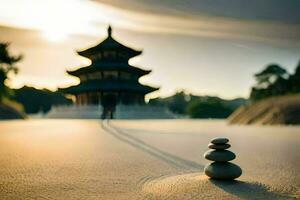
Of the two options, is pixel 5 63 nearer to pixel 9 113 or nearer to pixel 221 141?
pixel 9 113

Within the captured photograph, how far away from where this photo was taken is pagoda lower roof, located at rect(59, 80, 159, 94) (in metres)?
49.0

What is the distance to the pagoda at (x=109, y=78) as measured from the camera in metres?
50.0

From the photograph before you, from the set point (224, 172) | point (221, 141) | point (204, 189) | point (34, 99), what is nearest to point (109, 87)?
point (34, 99)

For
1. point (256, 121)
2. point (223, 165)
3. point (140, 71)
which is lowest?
point (223, 165)

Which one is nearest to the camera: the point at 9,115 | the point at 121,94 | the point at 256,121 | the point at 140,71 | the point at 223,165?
the point at 223,165

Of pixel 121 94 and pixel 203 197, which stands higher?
pixel 121 94

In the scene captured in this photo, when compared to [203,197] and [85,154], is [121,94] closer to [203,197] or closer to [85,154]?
[85,154]

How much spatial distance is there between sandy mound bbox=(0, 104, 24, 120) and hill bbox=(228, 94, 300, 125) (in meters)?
28.7

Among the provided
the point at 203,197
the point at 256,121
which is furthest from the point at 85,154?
the point at 256,121

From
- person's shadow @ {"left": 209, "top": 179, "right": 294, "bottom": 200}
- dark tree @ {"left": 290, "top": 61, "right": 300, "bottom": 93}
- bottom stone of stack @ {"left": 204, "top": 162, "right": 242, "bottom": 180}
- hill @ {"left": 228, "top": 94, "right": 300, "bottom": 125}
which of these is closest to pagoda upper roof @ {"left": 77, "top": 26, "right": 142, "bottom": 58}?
hill @ {"left": 228, "top": 94, "right": 300, "bottom": 125}

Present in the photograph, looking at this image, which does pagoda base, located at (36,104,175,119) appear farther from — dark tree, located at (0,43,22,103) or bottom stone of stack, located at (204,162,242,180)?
bottom stone of stack, located at (204,162,242,180)

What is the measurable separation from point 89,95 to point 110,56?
25.6 ft

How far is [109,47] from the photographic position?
173 feet

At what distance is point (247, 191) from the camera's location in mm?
5762
